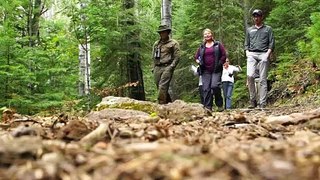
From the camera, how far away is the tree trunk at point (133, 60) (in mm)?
16969

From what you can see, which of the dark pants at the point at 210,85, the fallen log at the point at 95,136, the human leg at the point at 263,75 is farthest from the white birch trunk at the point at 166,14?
the fallen log at the point at 95,136

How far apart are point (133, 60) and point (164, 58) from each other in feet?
20.5

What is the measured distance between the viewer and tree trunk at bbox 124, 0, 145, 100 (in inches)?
668

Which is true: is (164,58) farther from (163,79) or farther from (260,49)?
(260,49)

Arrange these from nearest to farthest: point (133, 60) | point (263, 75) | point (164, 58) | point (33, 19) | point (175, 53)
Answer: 1. point (263, 75)
2. point (175, 53)
3. point (164, 58)
4. point (133, 60)
5. point (33, 19)

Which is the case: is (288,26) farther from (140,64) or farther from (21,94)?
(21,94)

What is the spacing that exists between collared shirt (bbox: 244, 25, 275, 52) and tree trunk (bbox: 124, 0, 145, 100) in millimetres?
7114

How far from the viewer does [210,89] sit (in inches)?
421

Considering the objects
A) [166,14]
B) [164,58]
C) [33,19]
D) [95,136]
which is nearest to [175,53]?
[164,58]

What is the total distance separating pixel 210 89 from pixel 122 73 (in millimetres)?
7384

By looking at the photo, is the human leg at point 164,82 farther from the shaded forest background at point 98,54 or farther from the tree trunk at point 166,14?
the tree trunk at point 166,14

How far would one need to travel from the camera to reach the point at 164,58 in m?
11.3

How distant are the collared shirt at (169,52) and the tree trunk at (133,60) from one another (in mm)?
5471

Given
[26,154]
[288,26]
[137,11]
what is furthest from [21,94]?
[26,154]
